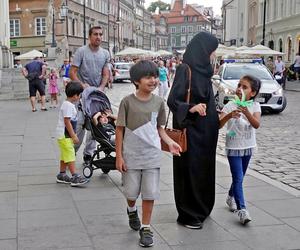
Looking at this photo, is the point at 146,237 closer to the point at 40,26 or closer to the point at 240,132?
the point at 240,132

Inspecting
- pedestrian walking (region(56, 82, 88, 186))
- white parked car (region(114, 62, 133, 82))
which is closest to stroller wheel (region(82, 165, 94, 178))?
pedestrian walking (region(56, 82, 88, 186))

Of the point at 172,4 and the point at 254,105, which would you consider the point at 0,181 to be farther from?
the point at 172,4

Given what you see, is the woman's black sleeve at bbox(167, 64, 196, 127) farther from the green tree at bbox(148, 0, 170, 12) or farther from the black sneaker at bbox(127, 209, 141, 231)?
the green tree at bbox(148, 0, 170, 12)

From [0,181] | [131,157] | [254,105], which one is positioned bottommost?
[0,181]

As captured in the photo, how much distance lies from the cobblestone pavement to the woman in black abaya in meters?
2.13

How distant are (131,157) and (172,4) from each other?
15198 cm

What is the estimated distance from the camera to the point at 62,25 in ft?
200

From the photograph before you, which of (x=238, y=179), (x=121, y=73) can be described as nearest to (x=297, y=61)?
(x=121, y=73)

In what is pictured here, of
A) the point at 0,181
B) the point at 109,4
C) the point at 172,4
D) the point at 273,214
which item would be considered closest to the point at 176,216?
the point at 273,214

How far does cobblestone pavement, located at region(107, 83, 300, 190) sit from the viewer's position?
769 cm

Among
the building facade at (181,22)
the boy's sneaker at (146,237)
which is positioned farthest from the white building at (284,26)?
the building facade at (181,22)

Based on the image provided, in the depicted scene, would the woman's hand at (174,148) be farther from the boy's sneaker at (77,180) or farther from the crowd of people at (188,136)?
the boy's sneaker at (77,180)

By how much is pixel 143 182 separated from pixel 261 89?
1143 centimetres

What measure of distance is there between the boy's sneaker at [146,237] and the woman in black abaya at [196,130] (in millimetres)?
611
